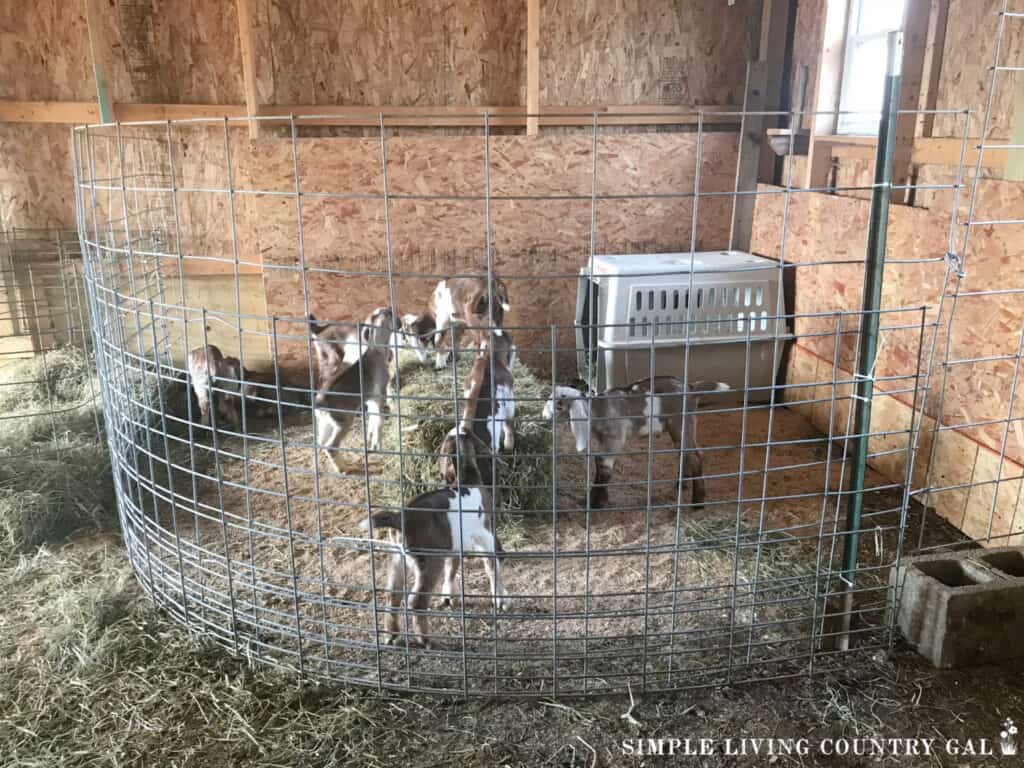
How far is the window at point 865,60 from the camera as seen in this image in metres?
6.80

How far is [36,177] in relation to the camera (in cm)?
826

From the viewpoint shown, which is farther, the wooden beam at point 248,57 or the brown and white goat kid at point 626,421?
the wooden beam at point 248,57

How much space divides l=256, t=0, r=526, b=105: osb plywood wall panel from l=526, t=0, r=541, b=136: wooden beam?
13.4 inches

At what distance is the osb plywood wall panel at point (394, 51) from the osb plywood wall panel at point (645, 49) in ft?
1.28

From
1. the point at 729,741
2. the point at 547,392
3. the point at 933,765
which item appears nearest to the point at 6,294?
the point at 547,392

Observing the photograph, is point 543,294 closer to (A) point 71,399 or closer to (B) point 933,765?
(A) point 71,399

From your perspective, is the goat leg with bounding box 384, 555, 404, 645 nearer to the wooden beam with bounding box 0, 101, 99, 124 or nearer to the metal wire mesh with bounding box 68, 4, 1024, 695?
the metal wire mesh with bounding box 68, 4, 1024, 695

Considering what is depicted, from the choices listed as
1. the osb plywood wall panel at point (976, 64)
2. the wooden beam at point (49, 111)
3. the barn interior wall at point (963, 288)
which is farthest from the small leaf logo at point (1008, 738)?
the wooden beam at point (49, 111)

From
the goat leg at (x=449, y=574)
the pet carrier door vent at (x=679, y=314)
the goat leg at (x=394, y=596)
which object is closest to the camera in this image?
the goat leg at (x=394, y=596)

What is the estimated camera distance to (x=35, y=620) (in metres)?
4.53

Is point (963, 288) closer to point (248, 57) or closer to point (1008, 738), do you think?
point (1008, 738)

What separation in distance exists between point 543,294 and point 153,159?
404 centimetres

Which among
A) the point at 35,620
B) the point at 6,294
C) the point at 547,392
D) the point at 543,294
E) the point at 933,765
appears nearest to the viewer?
the point at 933,765

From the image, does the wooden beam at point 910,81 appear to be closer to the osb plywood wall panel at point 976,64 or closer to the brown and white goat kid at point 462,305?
the osb plywood wall panel at point 976,64
